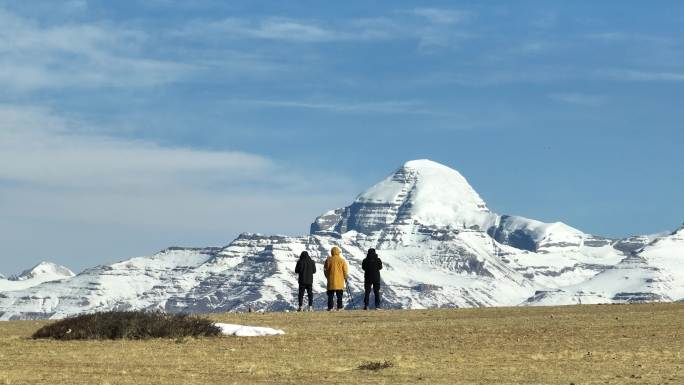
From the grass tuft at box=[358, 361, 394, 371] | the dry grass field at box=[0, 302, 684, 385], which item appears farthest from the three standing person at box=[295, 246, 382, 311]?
the grass tuft at box=[358, 361, 394, 371]

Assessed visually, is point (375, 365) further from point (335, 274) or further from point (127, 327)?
point (335, 274)

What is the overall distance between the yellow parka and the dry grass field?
848cm

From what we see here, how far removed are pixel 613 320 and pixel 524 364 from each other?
37.3ft

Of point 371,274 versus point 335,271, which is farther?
point 371,274

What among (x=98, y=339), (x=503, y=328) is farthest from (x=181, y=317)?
(x=503, y=328)

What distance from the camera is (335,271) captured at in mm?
50719

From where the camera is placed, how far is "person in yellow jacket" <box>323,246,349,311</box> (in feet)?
165

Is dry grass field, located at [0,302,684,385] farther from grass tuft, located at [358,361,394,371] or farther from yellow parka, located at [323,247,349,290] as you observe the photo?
yellow parka, located at [323,247,349,290]

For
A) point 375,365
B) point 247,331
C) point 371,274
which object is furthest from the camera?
point 371,274

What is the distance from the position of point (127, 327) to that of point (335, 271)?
16743 millimetres

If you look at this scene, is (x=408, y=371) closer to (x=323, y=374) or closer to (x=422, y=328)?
(x=323, y=374)

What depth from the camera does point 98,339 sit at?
34.6 m

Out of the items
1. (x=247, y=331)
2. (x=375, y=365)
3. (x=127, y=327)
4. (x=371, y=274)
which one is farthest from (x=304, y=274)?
(x=375, y=365)

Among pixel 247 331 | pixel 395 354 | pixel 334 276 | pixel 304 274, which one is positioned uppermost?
pixel 304 274
